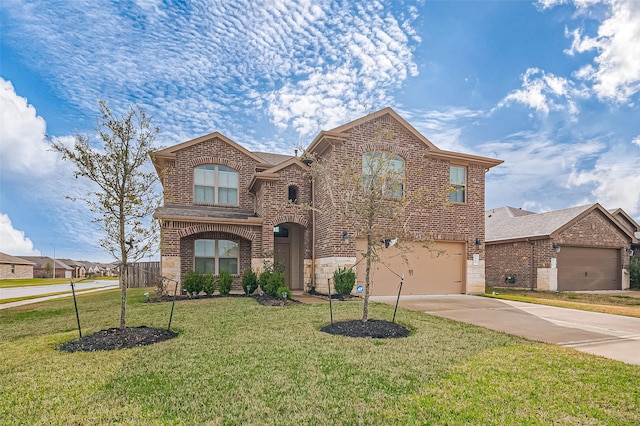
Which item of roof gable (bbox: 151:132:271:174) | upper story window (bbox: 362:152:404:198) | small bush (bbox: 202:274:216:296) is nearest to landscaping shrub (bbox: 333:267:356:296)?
small bush (bbox: 202:274:216:296)

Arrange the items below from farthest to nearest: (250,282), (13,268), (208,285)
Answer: (13,268) → (250,282) → (208,285)

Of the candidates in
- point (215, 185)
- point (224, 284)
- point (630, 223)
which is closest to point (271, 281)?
point (224, 284)

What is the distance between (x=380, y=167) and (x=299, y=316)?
400 centimetres

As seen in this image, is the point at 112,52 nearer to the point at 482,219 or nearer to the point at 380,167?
the point at 380,167

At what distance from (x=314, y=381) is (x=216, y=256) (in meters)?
11.9

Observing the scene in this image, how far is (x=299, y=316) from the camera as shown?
9.11 metres

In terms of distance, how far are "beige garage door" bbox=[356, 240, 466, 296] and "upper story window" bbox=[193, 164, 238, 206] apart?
20.1 ft

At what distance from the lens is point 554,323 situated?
352 inches

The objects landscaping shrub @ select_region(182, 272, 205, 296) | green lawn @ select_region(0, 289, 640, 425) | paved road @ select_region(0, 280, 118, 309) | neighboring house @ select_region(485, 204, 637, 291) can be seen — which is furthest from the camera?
neighboring house @ select_region(485, 204, 637, 291)

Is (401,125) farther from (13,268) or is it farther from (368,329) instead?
(13,268)

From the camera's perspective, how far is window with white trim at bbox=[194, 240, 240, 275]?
15.5 meters

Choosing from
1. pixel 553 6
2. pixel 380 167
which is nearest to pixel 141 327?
pixel 380 167

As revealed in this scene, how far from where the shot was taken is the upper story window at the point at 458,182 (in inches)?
628

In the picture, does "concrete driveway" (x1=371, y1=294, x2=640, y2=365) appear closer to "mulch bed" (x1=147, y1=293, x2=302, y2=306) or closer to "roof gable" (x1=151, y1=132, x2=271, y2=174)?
"mulch bed" (x1=147, y1=293, x2=302, y2=306)
